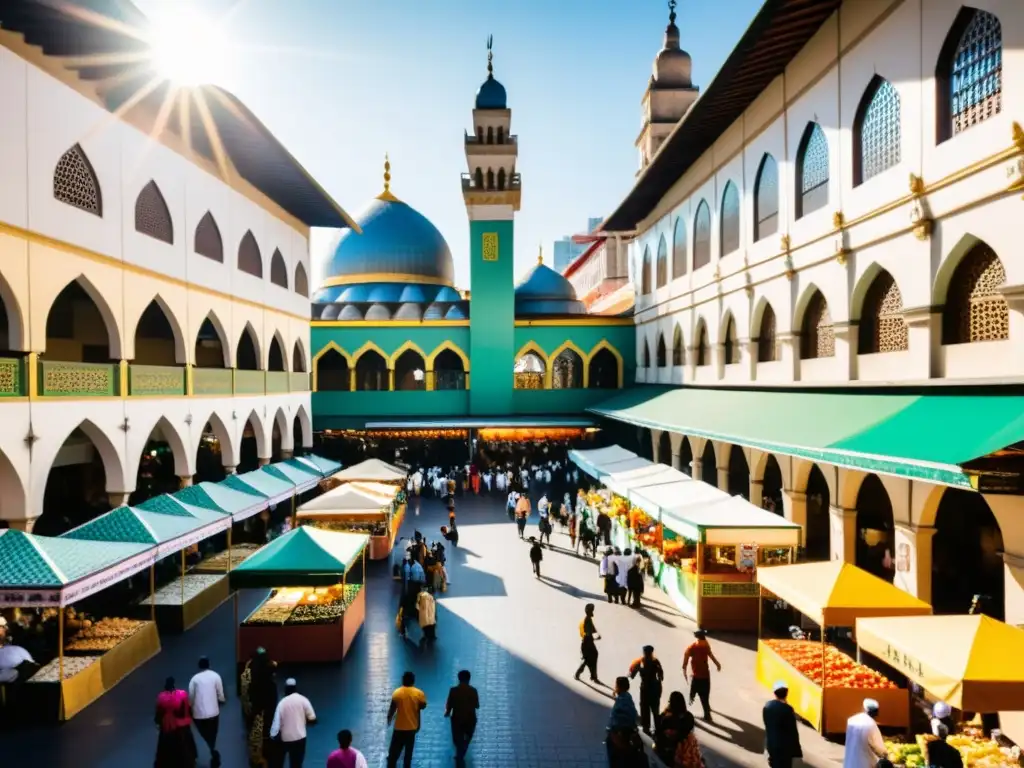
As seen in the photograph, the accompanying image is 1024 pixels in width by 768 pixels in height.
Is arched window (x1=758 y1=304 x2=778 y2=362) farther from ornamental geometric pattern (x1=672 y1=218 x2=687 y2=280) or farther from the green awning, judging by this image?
ornamental geometric pattern (x1=672 y1=218 x2=687 y2=280)

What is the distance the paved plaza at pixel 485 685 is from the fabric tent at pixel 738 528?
1.65 meters

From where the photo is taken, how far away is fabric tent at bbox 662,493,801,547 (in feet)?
38.6

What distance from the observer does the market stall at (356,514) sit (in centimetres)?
1650

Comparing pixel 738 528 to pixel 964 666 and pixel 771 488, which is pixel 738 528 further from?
pixel 771 488

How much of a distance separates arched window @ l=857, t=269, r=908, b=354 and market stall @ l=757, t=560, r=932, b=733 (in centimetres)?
435

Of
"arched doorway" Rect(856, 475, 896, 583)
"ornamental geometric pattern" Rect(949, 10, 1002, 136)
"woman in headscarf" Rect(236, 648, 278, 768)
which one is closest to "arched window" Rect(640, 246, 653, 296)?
"arched doorway" Rect(856, 475, 896, 583)

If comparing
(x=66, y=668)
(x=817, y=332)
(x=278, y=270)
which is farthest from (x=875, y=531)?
(x=278, y=270)

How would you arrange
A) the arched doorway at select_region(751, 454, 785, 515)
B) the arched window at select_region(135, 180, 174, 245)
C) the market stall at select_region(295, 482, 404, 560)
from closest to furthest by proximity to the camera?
the arched window at select_region(135, 180, 174, 245) < the market stall at select_region(295, 482, 404, 560) < the arched doorway at select_region(751, 454, 785, 515)

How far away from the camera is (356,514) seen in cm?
1648

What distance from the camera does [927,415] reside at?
9.66 meters

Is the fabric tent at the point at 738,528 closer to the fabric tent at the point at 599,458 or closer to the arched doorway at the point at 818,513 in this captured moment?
the arched doorway at the point at 818,513

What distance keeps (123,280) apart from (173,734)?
31.9ft

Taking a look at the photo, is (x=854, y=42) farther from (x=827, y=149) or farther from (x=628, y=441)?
(x=628, y=441)

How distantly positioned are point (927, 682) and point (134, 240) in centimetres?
1502
